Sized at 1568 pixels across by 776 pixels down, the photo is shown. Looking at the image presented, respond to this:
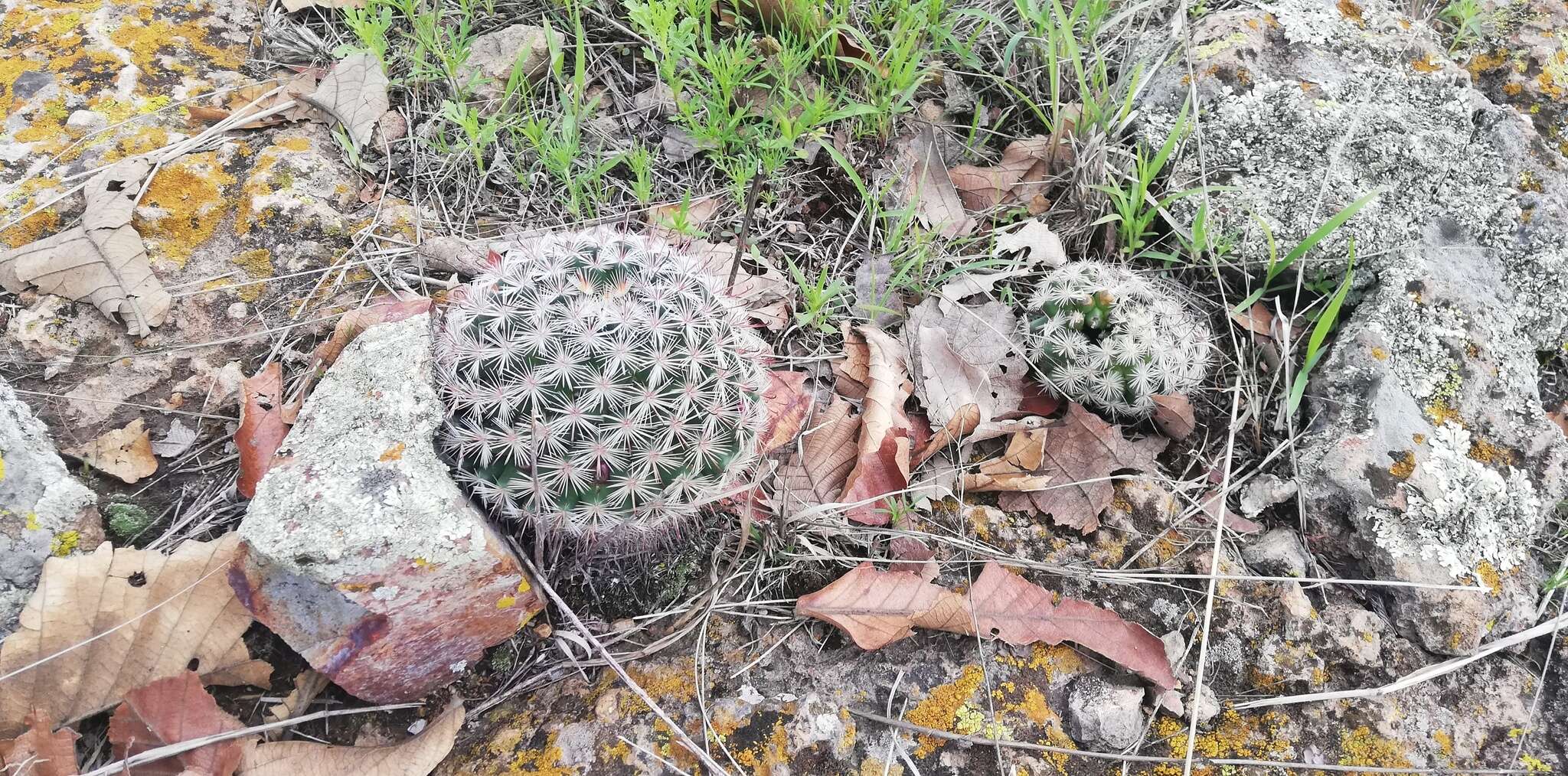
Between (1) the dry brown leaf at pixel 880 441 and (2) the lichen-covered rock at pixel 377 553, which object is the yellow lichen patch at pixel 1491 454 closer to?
(1) the dry brown leaf at pixel 880 441

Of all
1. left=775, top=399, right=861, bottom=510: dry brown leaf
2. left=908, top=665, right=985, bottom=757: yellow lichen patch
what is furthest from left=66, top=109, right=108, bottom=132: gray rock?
left=908, top=665, right=985, bottom=757: yellow lichen patch

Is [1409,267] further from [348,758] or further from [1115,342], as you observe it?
[348,758]

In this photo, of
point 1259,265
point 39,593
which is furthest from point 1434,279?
point 39,593

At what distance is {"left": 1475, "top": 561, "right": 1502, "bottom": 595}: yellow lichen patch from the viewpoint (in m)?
2.39

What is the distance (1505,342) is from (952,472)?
176 centimetres

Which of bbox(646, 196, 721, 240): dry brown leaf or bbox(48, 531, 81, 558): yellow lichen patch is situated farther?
bbox(646, 196, 721, 240): dry brown leaf

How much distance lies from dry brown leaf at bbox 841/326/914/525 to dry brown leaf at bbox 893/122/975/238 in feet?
2.10

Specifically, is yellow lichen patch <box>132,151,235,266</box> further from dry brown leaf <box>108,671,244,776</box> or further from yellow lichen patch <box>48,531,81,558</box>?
dry brown leaf <box>108,671,244,776</box>

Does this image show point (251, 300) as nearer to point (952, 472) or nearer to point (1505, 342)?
point (952, 472)

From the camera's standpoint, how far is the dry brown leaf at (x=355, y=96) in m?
3.09

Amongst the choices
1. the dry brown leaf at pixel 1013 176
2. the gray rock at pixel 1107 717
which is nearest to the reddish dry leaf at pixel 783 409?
the gray rock at pixel 1107 717

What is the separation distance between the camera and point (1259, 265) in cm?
306

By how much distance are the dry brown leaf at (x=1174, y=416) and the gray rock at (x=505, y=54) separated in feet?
8.05

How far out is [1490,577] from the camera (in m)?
2.41
